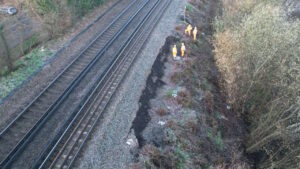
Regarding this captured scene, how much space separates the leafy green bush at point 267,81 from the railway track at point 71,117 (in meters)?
7.61

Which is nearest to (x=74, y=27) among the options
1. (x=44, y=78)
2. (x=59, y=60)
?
(x=59, y=60)

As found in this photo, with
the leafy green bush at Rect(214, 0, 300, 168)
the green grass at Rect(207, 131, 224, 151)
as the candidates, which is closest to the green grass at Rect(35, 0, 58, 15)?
the leafy green bush at Rect(214, 0, 300, 168)

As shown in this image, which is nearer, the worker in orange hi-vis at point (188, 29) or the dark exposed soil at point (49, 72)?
the dark exposed soil at point (49, 72)

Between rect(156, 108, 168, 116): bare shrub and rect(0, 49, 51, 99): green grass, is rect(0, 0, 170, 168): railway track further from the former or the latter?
rect(156, 108, 168, 116): bare shrub

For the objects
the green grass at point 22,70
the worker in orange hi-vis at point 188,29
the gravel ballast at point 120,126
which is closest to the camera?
the gravel ballast at point 120,126

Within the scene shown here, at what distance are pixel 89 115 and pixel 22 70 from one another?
722 centimetres

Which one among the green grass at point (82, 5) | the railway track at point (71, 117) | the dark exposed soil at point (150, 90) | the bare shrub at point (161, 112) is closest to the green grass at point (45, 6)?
the green grass at point (82, 5)

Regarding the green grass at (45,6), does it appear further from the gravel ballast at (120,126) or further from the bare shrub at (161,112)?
the bare shrub at (161,112)

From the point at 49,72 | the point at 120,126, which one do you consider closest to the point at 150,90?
the point at 120,126

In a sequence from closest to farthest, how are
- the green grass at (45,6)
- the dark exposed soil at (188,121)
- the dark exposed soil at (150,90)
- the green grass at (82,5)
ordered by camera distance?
the dark exposed soil at (188,121) < the dark exposed soil at (150,90) < the green grass at (45,6) < the green grass at (82,5)

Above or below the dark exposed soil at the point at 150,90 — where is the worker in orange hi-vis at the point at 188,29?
above

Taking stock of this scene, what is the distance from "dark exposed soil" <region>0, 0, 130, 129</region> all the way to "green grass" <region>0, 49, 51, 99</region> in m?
0.49

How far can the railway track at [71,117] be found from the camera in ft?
46.7

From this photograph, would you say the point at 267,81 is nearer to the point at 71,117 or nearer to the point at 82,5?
the point at 71,117
